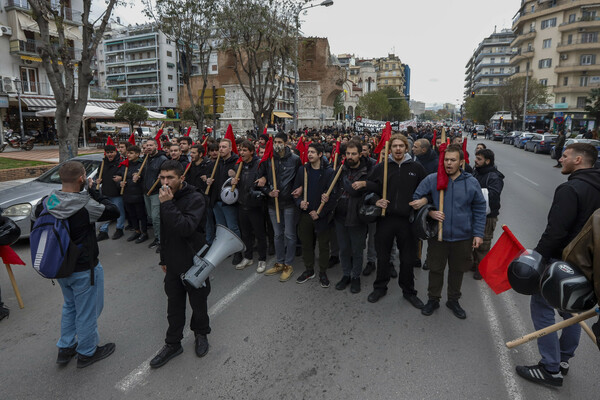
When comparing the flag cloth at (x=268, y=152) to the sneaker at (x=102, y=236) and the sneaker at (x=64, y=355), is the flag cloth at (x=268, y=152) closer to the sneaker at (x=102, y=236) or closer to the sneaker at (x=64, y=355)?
the sneaker at (x=64, y=355)

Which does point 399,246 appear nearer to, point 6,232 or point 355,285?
point 355,285

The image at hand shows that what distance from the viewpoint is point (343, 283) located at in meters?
5.11

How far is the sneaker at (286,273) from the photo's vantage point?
211 inches

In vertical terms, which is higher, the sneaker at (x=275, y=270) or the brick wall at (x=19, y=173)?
the brick wall at (x=19, y=173)

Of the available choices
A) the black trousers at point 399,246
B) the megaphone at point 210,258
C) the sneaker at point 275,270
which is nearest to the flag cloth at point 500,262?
the black trousers at point 399,246

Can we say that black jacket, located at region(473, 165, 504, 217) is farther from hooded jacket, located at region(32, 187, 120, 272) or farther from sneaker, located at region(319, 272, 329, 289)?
hooded jacket, located at region(32, 187, 120, 272)

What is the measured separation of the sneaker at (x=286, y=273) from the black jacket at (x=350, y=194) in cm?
110

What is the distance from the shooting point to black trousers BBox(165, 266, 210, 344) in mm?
3438

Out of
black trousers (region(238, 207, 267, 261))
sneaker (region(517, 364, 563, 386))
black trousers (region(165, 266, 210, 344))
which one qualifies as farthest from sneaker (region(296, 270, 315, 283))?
sneaker (region(517, 364, 563, 386))

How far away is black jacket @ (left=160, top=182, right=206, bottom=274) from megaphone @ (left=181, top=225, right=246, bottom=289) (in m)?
0.08

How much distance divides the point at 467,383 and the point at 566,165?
2.02m

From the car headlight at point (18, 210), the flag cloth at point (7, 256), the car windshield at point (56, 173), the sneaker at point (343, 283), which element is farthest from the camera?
the car windshield at point (56, 173)

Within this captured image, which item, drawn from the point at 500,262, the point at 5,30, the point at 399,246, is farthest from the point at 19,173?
the point at 5,30

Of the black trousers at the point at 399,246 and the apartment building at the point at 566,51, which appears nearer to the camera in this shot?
the black trousers at the point at 399,246
